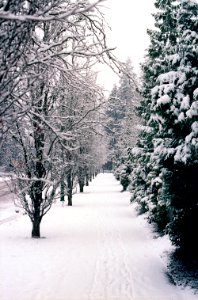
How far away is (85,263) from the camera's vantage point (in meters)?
11.2

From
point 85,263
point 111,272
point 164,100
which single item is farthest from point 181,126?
point 85,263

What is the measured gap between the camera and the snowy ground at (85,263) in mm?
8641

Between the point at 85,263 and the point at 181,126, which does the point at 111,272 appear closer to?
the point at 85,263

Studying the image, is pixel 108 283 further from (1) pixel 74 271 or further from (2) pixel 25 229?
(2) pixel 25 229

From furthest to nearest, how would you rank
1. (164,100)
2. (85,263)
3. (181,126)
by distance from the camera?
(85,263) → (181,126) → (164,100)

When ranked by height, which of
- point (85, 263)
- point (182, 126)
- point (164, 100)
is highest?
point (164, 100)

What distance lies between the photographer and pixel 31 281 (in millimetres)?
9406

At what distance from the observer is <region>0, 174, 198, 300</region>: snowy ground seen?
8641mm

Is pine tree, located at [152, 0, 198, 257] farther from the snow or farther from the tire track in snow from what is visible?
the tire track in snow

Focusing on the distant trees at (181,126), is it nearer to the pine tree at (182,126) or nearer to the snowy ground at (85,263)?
the pine tree at (182,126)

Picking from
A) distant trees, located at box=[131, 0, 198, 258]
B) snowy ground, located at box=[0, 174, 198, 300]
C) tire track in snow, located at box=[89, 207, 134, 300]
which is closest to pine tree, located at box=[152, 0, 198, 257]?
distant trees, located at box=[131, 0, 198, 258]

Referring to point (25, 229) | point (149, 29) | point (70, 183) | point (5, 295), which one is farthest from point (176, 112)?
point (70, 183)

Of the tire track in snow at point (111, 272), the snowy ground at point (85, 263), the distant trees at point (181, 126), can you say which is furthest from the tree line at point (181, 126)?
the tire track in snow at point (111, 272)

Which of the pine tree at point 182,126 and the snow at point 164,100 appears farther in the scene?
the snow at point 164,100
